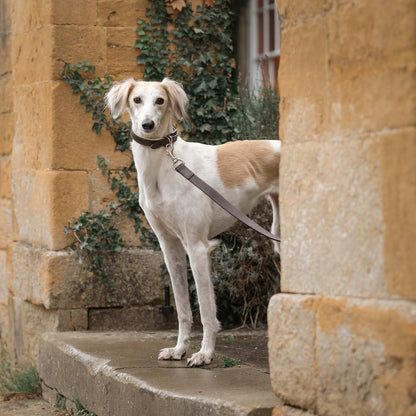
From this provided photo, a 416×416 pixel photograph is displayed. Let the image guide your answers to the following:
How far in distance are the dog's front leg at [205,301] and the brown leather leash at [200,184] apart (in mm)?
327

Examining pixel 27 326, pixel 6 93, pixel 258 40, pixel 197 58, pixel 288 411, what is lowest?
pixel 27 326

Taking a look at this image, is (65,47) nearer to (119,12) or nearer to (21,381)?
(119,12)

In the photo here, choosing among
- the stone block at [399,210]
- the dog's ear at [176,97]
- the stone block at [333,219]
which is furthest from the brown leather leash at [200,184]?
the stone block at [399,210]

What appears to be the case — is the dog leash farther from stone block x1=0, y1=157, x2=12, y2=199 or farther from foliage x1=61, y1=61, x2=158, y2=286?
stone block x1=0, y1=157, x2=12, y2=199

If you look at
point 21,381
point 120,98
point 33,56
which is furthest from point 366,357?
point 33,56

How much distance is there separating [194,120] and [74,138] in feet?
3.06

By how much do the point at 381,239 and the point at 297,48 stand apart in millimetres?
851

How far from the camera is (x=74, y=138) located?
6465 mm

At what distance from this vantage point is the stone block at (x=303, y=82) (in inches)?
122

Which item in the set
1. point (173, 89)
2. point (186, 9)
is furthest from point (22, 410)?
point (186, 9)

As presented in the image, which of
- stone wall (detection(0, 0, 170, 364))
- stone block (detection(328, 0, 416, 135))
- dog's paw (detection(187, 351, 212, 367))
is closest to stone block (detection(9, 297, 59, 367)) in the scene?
stone wall (detection(0, 0, 170, 364))

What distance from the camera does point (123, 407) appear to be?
14.6 feet

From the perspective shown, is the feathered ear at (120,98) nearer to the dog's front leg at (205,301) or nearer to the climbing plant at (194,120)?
the dog's front leg at (205,301)

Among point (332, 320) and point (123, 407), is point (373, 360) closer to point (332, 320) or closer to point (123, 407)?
point (332, 320)
